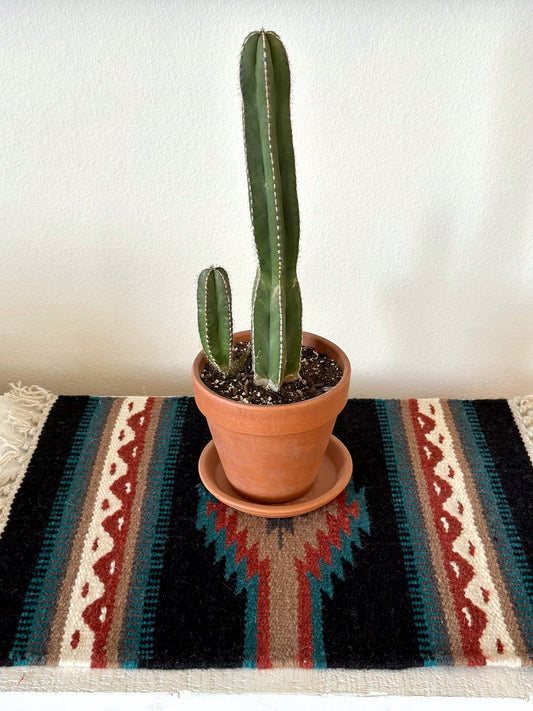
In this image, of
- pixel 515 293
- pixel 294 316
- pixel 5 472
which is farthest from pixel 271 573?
pixel 515 293

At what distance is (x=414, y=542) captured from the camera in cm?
80

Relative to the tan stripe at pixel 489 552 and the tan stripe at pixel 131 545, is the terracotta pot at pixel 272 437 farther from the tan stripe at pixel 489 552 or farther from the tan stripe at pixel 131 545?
the tan stripe at pixel 489 552

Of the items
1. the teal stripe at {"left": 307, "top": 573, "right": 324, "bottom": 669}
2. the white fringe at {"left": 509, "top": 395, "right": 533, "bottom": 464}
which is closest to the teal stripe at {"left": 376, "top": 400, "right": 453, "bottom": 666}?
the teal stripe at {"left": 307, "top": 573, "right": 324, "bottom": 669}

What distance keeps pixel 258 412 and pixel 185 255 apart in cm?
43

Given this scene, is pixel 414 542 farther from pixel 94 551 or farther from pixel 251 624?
pixel 94 551

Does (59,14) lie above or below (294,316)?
above

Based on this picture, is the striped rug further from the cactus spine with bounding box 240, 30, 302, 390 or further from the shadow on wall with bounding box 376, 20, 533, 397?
the cactus spine with bounding box 240, 30, 302, 390

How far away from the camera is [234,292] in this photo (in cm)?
108

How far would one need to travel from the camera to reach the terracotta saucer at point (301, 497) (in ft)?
2.72

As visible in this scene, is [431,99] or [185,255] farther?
[185,255]

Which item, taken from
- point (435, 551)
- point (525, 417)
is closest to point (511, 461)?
point (525, 417)

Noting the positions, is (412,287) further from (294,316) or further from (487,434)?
(294,316)

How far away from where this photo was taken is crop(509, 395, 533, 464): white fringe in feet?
3.20

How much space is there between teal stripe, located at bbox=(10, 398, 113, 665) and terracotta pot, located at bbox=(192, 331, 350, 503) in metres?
0.24
